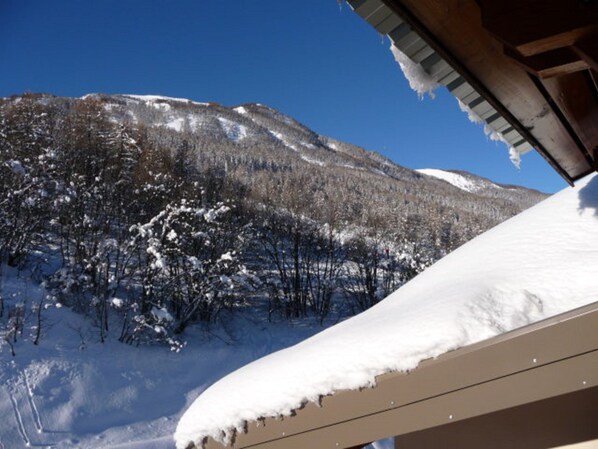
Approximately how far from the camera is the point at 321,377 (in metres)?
1.36

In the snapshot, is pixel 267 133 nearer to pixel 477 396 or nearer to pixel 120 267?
pixel 120 267

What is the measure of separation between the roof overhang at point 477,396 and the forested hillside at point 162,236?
11016 mm

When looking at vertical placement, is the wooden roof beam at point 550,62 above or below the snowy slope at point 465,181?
below

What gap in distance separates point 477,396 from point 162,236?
13.4 meters

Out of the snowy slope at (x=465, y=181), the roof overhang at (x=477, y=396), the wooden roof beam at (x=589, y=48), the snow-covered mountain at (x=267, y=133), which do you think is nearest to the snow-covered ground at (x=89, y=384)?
the roof overhang at (x=477, y=396)

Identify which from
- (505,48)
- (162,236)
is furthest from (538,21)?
(162,236)

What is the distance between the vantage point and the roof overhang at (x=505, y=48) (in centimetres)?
129

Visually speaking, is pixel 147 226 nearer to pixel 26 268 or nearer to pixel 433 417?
pixel 26 268

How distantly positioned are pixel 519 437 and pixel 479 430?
7.0 inches

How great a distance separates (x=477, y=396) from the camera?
3.66 feet

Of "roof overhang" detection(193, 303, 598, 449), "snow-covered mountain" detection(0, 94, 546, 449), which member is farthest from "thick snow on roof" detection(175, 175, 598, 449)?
"snow-covered mountain" detection(0, 94, 546, 449)

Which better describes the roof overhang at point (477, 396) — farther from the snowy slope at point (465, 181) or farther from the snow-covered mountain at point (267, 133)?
the snowy slope at point (465, 181)

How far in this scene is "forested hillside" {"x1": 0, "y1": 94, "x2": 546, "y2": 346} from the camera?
12.9 meters

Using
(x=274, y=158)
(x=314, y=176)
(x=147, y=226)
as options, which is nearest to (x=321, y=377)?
(x=147, y=226)
